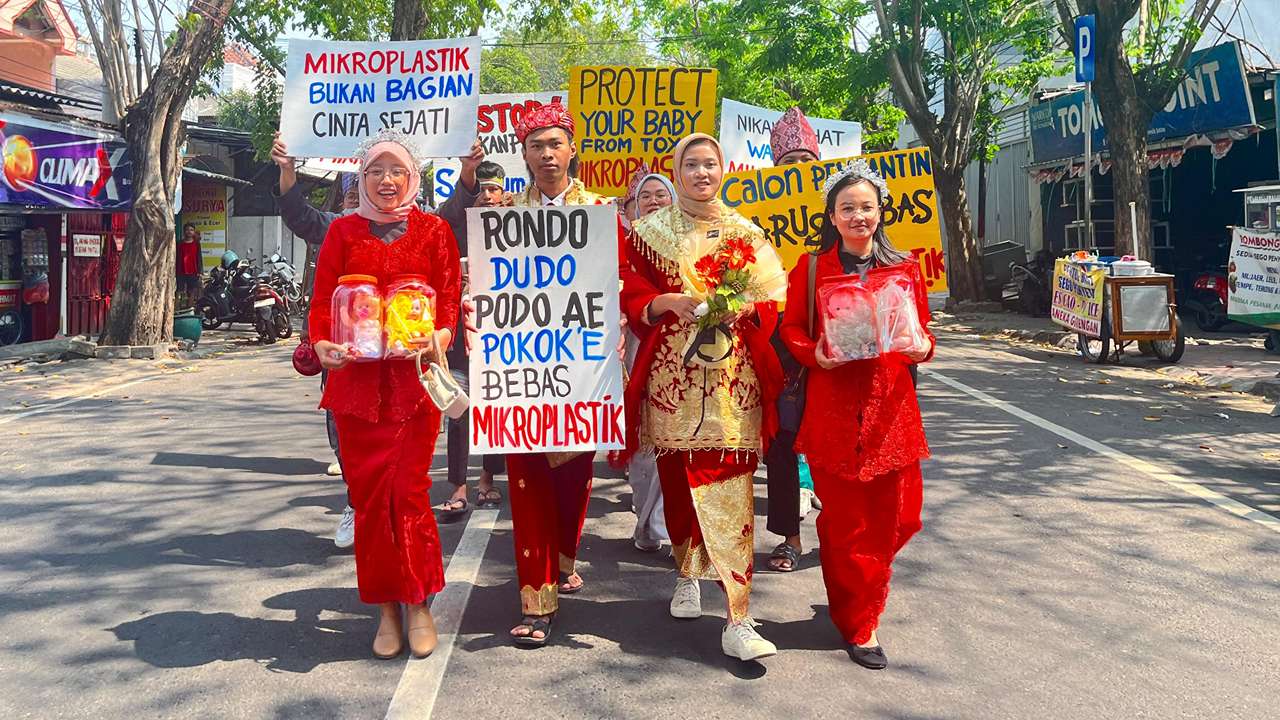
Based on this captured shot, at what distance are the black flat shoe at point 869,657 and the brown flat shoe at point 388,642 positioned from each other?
163 centimetres

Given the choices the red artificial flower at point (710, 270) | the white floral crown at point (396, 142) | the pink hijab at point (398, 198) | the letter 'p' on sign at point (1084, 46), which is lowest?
the red artificial flower at point (710, 270)

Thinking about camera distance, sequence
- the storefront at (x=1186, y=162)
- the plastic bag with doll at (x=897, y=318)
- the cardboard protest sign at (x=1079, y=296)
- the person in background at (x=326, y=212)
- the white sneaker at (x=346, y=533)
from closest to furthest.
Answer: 1. the plastic bag with doll at (x=897, y=318)
2. the person in background at (x=326, y=212)
3. the white sneaker at (x=346, y=533)
4. the cardboard protest sign at (x=1079, y=296)
5. the storefront at (x=1186, y=162)

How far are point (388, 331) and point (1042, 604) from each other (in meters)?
2.86

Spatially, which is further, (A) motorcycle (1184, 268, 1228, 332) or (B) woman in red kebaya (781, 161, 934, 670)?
(A) motorcycle (1184, 268, 1228, 332)

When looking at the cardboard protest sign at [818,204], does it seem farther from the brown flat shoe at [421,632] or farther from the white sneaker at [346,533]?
the brown flat shoe at [421,632]

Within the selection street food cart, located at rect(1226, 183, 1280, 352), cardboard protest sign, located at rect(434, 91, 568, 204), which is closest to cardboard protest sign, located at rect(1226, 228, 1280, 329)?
street food cart, located at rect(1226, 183, 1280, 352)

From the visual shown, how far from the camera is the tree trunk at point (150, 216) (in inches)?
586

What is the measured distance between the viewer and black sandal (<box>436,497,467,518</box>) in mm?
6105

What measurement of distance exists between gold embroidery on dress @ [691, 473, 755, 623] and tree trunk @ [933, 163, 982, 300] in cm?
1945

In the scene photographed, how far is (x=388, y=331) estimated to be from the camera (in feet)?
12.8

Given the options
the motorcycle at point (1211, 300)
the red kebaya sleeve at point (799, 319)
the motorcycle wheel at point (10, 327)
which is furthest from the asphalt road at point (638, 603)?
the motorcycle at point (1211, 300)

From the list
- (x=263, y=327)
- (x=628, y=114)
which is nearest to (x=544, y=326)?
(x=628, y=114)

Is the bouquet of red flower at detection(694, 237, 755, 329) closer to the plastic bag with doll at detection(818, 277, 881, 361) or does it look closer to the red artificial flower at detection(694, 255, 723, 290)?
the red artificial flower at detection(694, 255, 723, 290)

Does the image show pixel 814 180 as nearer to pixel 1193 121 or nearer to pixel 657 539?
pixel 657 539
